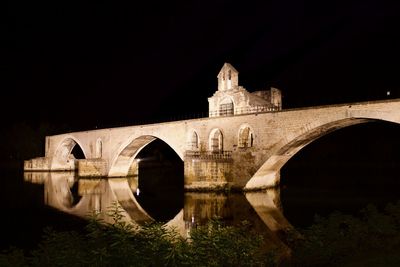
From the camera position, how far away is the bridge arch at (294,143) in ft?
67.7

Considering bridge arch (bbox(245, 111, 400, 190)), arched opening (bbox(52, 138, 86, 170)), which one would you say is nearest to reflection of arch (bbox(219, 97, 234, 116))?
bridge arch (bbox(245, 111, 400, 190))

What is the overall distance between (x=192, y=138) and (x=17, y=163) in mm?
41094

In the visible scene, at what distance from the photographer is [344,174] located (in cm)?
3809

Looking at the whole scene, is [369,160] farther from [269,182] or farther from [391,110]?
[391,110]

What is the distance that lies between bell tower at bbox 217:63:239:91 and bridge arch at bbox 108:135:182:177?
29.0 feet

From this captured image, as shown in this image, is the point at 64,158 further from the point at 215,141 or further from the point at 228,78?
the point at 215,141

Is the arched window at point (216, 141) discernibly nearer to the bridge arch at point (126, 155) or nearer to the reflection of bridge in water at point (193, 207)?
the reflection of bridge in water at point (193, 207)

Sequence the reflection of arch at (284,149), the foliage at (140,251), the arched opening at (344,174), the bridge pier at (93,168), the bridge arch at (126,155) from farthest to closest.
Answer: the bridge pier at (93,168)
the bridge arch at (126,155)
the reflection of arch at (284,149)
the arched opening at (344,174)
the foliage at (140,251)

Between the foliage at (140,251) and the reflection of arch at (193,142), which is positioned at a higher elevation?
the reflection of arch at (193,142)

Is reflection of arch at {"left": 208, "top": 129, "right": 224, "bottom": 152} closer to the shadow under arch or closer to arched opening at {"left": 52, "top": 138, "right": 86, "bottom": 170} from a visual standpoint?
the shadow under arch

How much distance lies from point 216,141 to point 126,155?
14.6m

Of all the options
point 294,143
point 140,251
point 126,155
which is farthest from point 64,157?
point 140,251

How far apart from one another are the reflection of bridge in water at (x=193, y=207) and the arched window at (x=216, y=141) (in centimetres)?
474

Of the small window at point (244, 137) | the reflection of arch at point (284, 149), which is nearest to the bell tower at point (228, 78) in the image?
the small window at point (244, 137)
